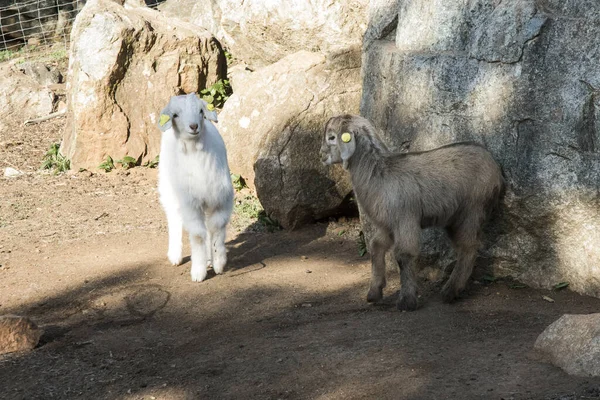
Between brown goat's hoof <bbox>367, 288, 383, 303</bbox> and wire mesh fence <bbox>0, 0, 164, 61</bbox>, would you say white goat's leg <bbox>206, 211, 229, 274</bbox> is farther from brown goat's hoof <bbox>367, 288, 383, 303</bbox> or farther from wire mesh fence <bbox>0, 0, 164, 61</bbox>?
wire mesh fence <bbox>0, 0, 164, 61</bbox>

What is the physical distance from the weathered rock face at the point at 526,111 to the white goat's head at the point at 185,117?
5.89 ft

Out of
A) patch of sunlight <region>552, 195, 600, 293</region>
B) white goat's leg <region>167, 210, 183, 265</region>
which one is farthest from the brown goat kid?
white goat's leg <region>167, 210, 183, 265</region>

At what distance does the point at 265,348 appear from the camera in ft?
18.2

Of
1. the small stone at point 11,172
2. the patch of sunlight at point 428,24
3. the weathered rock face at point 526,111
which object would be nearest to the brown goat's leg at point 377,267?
the weathered rock face at point 526,111

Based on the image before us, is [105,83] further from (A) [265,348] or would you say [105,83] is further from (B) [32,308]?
(A) [265,348]

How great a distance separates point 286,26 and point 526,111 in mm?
5684

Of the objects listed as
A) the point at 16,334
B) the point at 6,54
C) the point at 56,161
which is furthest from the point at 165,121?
the point at 6,54

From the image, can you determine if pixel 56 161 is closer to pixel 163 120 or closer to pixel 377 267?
pixel 163 120

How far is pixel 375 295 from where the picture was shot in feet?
20.8

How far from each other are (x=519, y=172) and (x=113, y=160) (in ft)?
22.3

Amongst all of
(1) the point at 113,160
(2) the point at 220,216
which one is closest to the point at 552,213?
(2) the point at 220,216

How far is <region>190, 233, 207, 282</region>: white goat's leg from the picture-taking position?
7.21 meters

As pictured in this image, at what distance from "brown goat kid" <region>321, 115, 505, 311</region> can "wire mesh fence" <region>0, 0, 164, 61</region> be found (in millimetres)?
11596

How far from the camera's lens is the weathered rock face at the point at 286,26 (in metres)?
10.6
